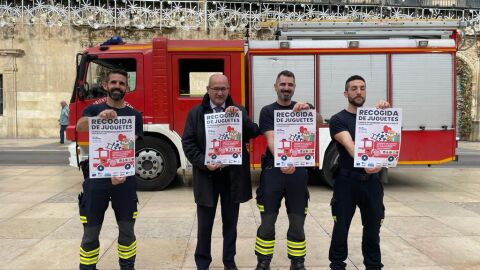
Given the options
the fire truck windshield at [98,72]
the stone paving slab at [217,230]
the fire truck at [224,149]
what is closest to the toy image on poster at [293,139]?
the fire truck at [224,149]

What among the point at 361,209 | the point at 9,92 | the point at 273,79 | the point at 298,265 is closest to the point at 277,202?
the point at 298,265

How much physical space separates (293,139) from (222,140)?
0.66 metres

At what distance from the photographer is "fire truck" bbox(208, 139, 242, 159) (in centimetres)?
407

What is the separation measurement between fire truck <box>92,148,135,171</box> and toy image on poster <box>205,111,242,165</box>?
70 cm

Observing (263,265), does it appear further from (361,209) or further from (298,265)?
(361,209)

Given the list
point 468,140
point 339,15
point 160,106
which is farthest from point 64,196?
point 468,140

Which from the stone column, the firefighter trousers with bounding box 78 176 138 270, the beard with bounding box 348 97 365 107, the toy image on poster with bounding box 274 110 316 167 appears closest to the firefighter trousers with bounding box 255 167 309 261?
the toy image on poster with bounding box 274 110 316 167

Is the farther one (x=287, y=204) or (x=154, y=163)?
(x=154, y=163)

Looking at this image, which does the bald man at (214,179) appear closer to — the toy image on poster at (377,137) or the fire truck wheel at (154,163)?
the toy image on poster at (377,137)

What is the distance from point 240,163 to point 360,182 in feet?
3.52

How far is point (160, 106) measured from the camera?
27.1ft

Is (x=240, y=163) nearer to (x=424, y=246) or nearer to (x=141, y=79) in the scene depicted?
(x=424, y=246)

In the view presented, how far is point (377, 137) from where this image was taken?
3.89 metres

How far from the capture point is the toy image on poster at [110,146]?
3.77m
